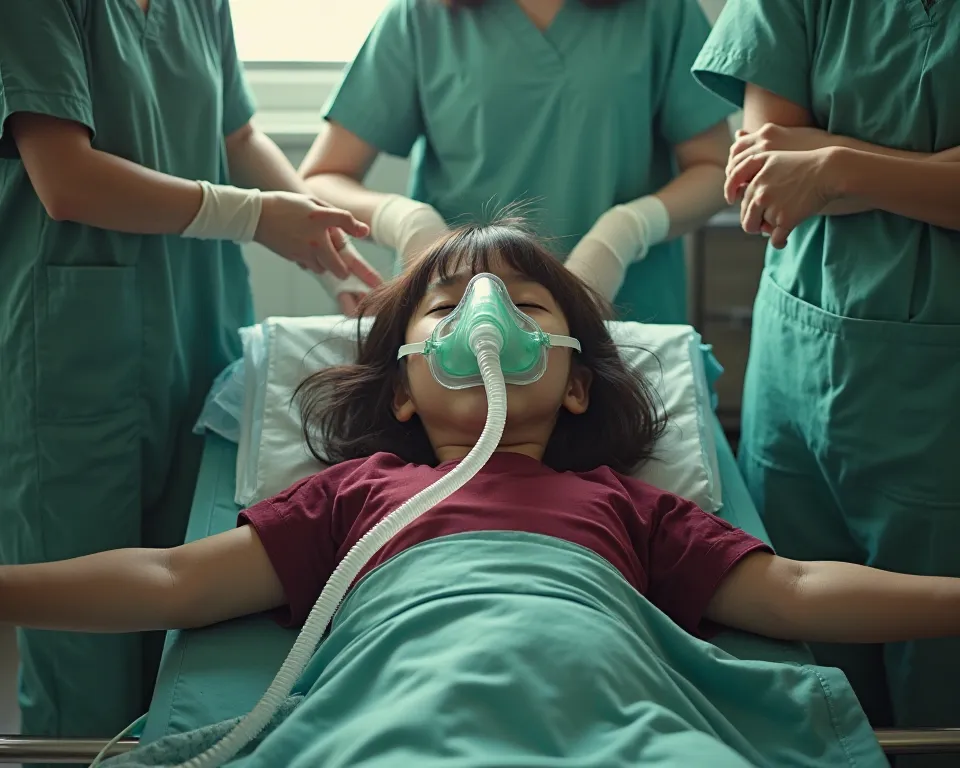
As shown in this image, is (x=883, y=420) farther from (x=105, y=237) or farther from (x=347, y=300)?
(x=105, y=237)

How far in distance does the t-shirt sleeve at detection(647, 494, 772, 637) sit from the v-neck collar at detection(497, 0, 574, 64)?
36.1 inches

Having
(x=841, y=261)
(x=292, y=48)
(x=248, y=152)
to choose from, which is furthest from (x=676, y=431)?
(x=292, y=48)

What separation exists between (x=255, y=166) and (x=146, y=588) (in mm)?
924

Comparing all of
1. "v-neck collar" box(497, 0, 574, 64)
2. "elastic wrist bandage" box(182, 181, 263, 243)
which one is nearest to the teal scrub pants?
"v-neck collar" box(497, 0, 574, 64)

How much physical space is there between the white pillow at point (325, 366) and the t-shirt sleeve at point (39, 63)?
19.3 inches

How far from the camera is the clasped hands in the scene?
1.44 m

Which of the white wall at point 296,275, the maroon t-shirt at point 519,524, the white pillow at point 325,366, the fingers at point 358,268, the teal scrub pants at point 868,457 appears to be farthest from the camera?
the white wall at point 296,275

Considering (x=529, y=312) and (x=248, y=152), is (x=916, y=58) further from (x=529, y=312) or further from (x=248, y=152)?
(x=248, y=152)

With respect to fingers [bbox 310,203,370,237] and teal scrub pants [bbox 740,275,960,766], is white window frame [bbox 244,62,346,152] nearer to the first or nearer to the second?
fingers [bbox 310,203,370,237]

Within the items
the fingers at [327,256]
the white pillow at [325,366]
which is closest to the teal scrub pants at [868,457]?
the white pillow at [325,366]

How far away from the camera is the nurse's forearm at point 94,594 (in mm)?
1205

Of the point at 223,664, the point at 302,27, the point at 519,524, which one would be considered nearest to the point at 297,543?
the point at 223,664

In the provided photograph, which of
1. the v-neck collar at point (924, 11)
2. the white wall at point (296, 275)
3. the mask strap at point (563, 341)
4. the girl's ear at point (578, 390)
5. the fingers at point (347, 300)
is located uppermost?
the v-neck collar at point (924, 11)

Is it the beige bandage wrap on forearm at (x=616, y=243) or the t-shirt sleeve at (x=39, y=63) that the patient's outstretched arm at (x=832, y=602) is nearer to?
the beige bandage wrap on forearm at (x=616, y=243)
